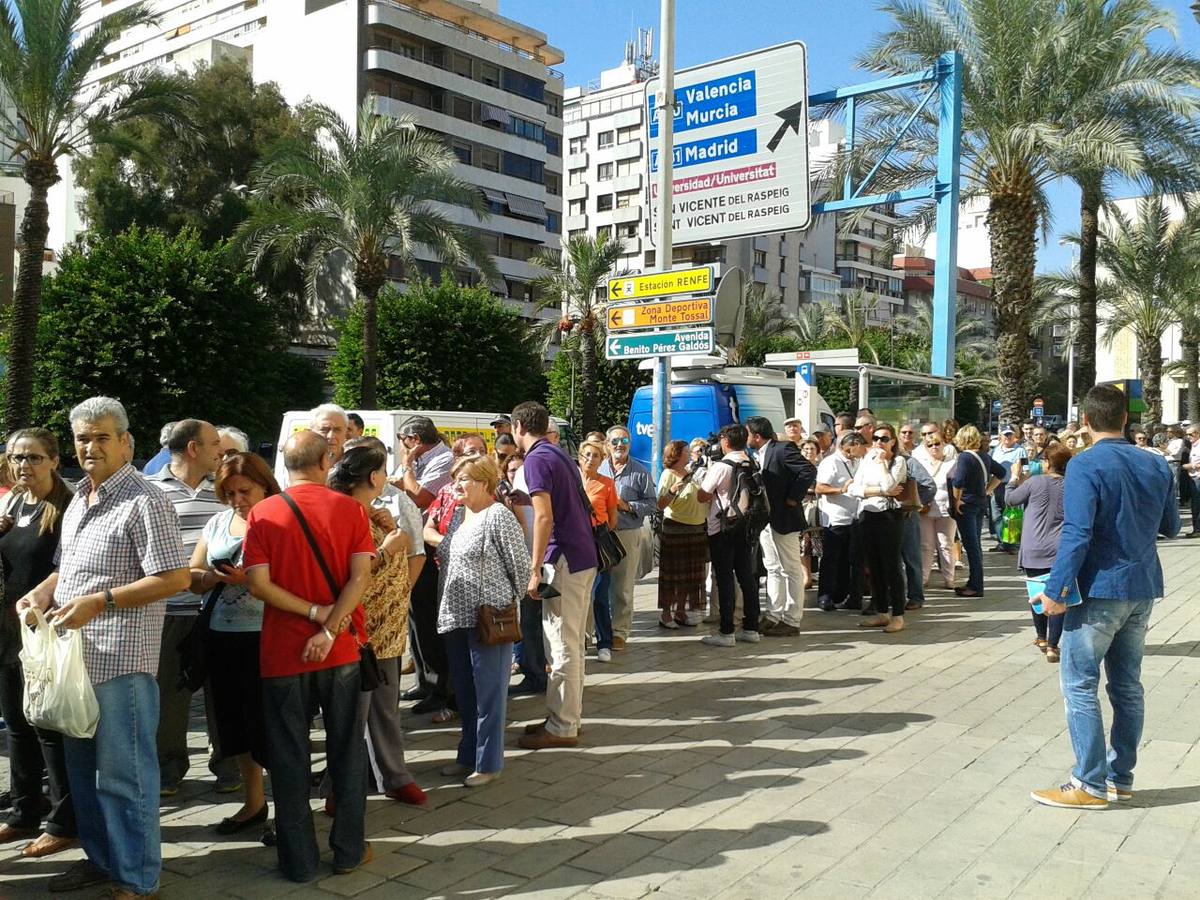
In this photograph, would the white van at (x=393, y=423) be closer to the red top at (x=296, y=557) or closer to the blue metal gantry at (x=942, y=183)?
the blue metal gantry at (x=942, y=183)

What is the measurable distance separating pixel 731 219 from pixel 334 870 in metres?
10.6

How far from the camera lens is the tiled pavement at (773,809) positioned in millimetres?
4066

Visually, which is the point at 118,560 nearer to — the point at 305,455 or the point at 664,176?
the point at 305,455

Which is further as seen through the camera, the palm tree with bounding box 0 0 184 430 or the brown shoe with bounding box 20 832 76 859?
the palm tree with bounding box 0 0 184 430

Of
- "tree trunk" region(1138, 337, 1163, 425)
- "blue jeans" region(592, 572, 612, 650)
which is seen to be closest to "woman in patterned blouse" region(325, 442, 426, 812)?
"blue jeans" region(592, 572, 612, 650)

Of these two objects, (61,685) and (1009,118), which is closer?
(61,685)

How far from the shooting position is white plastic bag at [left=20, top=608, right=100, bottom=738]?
11.9 ft

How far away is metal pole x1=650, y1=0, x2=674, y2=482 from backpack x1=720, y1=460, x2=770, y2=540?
3.07m

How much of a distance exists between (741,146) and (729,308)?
3536 mm

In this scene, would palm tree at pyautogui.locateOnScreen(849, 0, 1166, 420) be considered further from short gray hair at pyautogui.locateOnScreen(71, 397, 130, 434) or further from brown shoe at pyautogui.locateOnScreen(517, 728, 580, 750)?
short gray hair at pyautogui.locateOnScreen(71, 397, 130, 434)

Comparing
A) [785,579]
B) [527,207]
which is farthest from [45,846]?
[527,207]

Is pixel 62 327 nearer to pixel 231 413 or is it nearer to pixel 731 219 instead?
pixel 231 413

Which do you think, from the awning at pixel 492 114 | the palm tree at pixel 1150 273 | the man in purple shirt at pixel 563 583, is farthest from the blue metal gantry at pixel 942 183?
the awning at pixel 492 114

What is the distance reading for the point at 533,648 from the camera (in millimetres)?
7305
